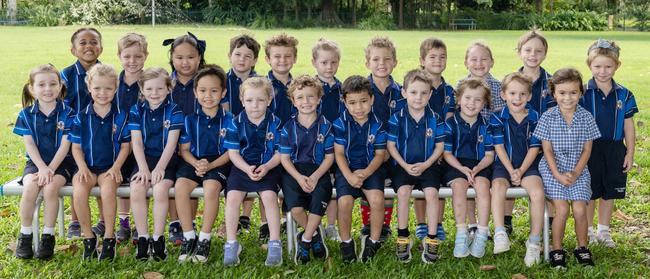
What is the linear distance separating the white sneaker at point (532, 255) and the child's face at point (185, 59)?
260 centimetres

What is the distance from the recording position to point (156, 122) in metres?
4.94

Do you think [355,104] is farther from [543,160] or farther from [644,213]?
[644,213]

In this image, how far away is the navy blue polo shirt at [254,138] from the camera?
15.9ft

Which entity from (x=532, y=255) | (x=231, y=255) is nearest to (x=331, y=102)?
(x=231, y=255)

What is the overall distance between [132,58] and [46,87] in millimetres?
647

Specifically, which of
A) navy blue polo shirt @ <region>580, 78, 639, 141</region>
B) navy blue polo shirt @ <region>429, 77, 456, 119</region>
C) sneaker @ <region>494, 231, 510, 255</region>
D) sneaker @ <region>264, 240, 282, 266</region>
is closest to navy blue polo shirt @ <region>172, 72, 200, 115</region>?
sneaker @ <region>264, 240, 282, 266</region>

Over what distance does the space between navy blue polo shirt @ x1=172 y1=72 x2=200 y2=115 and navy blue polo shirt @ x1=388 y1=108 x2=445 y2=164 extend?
142 centimetres

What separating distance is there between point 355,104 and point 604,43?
1775 mm

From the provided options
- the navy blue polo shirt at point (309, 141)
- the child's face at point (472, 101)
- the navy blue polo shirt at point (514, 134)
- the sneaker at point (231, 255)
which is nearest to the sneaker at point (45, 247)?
the sneaker at point (231, 255)

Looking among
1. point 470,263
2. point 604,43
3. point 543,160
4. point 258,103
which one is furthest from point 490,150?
point 258,103

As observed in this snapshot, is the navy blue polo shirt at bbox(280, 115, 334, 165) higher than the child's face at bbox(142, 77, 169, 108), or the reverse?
the child's face at bbox(142, 77, 169, 108)

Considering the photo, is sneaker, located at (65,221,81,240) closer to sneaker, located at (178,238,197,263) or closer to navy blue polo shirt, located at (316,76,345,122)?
sneaker, located at (178,238,197,263)

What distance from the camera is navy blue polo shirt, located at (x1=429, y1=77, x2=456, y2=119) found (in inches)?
206

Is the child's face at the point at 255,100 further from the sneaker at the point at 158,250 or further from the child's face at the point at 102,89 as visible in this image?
the sneaker at the point at 158,250
